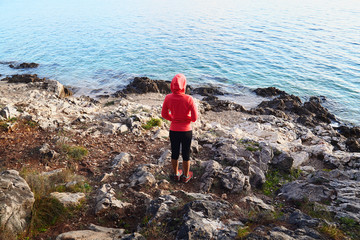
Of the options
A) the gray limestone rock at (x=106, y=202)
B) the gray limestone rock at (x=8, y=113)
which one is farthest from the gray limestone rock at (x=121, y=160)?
the gray limestone rock at (x=8, y=113)

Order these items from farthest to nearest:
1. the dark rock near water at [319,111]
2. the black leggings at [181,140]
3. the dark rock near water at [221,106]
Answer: the dark rock near water at [221,106], the dark rock near water at [319,111], the black leggings at [181,140]

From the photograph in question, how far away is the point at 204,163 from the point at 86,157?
13.0 ft

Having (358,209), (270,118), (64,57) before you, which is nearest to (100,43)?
(64,57)

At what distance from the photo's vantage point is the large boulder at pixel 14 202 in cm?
422

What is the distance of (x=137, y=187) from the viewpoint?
650 centimetres

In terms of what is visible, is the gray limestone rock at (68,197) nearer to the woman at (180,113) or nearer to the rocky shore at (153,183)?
the rocky shore at (153,183)

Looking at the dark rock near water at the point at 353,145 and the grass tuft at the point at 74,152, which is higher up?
the grass tuft at the point at 74,152

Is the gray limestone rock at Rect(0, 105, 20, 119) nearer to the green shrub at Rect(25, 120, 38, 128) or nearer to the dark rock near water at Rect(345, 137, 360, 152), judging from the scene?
the green shrub at Rect(25, 120, 38, 128)

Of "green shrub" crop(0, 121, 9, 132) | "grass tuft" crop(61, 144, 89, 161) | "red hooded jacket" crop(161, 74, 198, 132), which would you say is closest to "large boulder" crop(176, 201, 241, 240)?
"red hooded jacket" crop(161, 74, 198, 132)

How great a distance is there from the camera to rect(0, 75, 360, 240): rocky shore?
4508 millimetres

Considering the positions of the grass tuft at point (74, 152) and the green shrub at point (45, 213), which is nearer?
the green shrub at point (45, 213)

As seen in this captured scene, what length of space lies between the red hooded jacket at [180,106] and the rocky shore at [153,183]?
1.75 m

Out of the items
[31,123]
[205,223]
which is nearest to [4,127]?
[31,123]

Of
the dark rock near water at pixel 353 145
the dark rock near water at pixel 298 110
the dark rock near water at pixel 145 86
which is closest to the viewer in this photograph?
the dark rock near water at pixel 353 145
